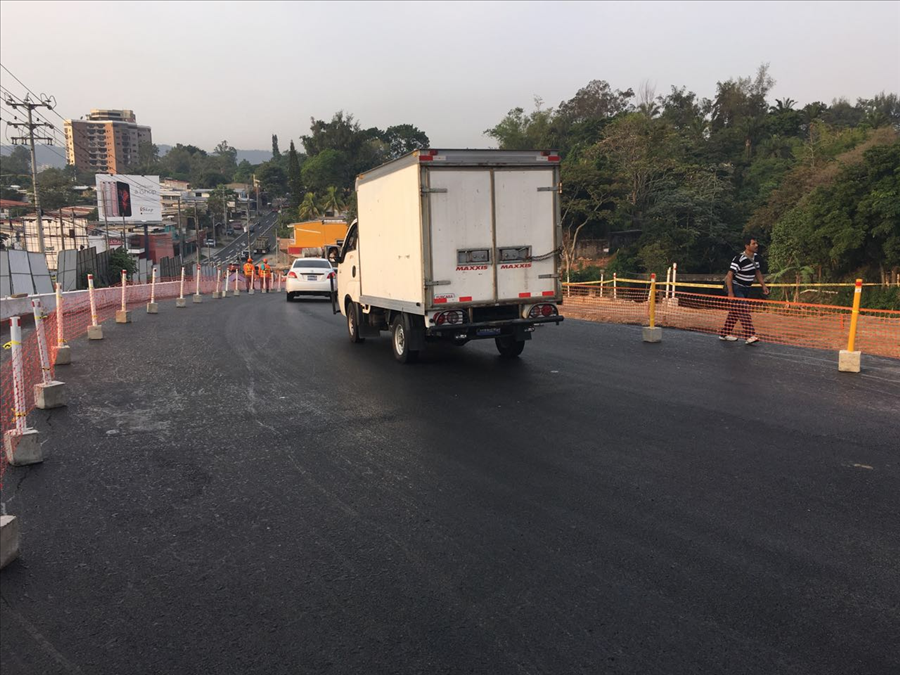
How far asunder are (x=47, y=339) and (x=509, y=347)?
9.40 meters

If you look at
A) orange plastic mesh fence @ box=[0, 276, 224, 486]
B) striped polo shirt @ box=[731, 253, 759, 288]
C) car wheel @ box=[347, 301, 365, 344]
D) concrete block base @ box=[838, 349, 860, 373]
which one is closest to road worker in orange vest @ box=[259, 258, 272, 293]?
orange plastic mesh fence @ box=[0, 276, 224, 486]

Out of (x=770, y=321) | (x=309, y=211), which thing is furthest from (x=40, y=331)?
(x=309, y=211)

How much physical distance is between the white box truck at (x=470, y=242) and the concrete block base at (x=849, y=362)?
416 cm

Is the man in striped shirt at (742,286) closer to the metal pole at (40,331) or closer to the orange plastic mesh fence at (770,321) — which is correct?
the orange plastic mesh fence at (770,321)

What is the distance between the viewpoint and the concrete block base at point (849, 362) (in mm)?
9703

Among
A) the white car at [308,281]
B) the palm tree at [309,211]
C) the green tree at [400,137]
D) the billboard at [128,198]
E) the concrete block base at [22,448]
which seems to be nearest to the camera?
the concrete block base at [22,448]

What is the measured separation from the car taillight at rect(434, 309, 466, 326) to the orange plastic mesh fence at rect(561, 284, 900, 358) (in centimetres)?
550

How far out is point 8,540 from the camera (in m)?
4.01

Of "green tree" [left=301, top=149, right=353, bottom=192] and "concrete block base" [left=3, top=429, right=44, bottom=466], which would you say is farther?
"green tree" [left=301, top=149, right=353, bottom=192]

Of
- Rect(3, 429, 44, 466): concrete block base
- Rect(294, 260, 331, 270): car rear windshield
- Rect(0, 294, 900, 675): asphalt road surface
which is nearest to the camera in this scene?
Rect(0, 294, 900, 675): asphalt road surface

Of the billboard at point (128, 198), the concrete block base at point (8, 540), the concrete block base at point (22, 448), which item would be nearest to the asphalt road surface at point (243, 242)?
the billboard at point (128, 198)

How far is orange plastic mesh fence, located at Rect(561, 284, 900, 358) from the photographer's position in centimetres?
1251

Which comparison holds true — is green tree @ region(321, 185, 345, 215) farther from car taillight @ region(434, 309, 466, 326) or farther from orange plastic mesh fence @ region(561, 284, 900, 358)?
car taillight @ region(434, 309, 466, 326)

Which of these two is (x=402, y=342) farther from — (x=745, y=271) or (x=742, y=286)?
(x=745, y=271)
